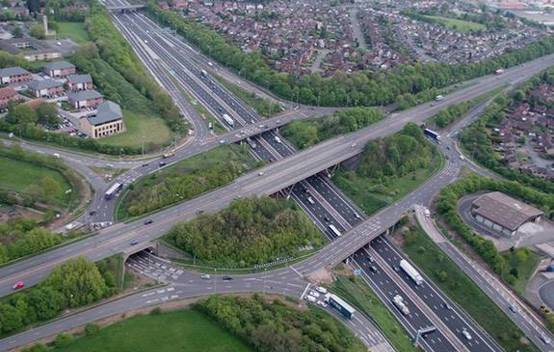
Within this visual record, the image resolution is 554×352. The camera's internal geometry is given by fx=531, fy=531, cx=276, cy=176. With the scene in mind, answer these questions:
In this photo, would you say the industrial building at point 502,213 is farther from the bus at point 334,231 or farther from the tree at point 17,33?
the tree at point 17,33

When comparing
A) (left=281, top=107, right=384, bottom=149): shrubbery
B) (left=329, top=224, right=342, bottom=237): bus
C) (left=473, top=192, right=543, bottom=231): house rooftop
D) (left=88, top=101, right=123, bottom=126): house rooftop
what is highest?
(left=88, top=101, right=123, bottom=126): house rooftop

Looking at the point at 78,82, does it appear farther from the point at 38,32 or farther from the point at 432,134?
the point at 432,134

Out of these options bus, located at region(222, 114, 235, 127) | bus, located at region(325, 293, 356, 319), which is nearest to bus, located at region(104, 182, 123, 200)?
bus, located at region(222, 114, 235, 127)

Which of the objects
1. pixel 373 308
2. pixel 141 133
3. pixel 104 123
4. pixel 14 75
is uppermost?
pixel 14 75

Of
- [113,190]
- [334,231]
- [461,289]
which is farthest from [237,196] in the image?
[461,289]

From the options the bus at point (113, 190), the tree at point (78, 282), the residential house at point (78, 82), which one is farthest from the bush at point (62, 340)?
the residential house at point (78, 82)

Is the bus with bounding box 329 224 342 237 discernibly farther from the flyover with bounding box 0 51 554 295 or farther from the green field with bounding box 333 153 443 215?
the green field with bounding box 333 153 443 215

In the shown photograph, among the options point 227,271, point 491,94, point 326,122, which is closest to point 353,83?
point 326,122
